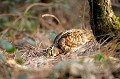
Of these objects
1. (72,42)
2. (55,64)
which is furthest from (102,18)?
(55,64)

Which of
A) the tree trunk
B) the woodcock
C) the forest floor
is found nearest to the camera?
the forest floor

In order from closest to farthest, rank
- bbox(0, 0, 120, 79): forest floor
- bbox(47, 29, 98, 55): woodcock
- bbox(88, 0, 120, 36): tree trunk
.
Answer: bbox(0, 0, 120, 79): forest floor → bbox(88, 0, 120, 36): tree trunk → bbox(47, 29, 98, 55): woodcock

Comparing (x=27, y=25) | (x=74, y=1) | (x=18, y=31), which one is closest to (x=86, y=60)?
(x=18, y=31)

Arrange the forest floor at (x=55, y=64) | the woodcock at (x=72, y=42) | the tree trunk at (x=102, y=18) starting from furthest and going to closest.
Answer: the woodcock at (x=72, y=42), the tree trunk at (x=102, y=18), the forest floor at (x=55, y=64)

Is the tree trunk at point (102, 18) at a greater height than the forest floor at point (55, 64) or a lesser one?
greater

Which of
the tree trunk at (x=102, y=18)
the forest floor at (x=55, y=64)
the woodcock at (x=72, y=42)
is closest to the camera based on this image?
the forest floor at (x=55, y=64)

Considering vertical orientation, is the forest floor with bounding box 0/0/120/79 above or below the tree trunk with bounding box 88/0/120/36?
below

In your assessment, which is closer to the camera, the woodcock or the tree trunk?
the tree trunk

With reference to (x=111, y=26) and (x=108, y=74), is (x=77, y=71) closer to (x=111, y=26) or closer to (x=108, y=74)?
(x=108, y=74)
